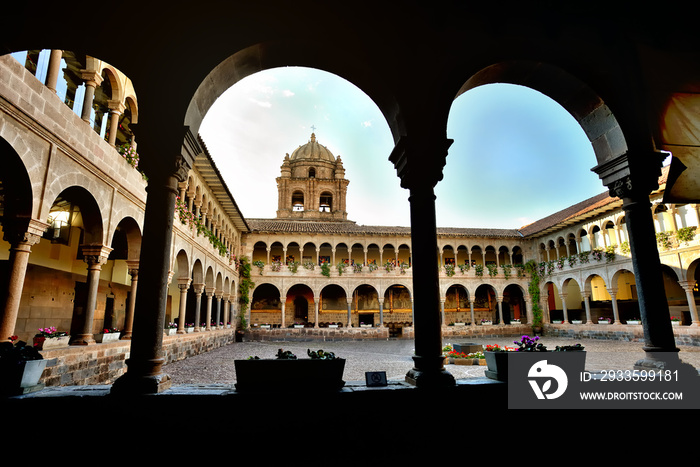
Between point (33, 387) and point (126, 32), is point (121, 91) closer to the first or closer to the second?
point (126, 32)

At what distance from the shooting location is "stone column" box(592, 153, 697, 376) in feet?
12.9

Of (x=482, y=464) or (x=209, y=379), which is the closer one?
(x=482, y=464)

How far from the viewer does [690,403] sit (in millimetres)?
3525

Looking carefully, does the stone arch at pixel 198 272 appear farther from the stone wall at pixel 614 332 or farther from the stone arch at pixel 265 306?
the stone wall at pixel 614 332

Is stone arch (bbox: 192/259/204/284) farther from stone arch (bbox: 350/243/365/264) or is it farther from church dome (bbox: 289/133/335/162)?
church dome (bbox: 289/133/335/162)

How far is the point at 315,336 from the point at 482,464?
21.4 meters

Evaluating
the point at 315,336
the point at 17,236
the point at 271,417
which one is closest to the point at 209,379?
the point at 17,236

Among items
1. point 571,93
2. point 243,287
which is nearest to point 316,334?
point 243,287

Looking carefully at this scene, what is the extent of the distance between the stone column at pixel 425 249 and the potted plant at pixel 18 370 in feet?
10.9

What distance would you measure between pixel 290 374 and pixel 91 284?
23.8 ft

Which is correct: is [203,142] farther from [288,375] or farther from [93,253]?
[288,375]

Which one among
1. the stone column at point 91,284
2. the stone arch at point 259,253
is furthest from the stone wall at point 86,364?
the stone arch at point 259,253

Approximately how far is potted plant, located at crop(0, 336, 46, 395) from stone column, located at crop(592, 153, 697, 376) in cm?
580

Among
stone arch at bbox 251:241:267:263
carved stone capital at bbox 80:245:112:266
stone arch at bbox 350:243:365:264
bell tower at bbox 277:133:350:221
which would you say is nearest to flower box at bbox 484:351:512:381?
carved stone capital at bbox 80:245:112:266
